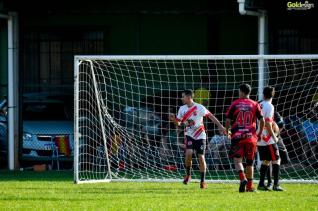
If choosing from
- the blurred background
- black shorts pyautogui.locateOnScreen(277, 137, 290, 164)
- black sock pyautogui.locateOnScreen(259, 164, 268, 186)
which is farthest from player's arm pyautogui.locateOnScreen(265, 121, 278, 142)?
the blurred background

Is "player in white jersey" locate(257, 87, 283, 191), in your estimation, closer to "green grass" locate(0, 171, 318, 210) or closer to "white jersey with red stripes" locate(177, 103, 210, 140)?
"green grass" locate(0, 171, 318, 210)

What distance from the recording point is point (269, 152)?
59.8 feet

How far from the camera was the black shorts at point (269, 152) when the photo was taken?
18219 mm

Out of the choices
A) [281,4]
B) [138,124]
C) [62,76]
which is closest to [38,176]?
[138,124]

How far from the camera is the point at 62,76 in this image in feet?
86.4

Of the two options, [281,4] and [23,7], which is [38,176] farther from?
[281,4]

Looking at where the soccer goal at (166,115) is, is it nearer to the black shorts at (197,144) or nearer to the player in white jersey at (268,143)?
the black shorts at (197,144)

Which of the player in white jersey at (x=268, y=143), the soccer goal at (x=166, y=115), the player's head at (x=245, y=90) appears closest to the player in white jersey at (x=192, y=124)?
the soccer goal at (x=166, y=115)

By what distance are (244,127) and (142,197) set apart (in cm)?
235

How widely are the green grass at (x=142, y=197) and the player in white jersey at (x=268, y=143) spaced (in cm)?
49

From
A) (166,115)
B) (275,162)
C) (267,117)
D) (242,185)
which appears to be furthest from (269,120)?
(166,115)

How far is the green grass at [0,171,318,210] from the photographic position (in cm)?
1470

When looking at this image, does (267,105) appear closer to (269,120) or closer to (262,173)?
(269,120)

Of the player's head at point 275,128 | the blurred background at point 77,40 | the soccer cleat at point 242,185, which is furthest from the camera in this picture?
the blurred background at point 77,40
